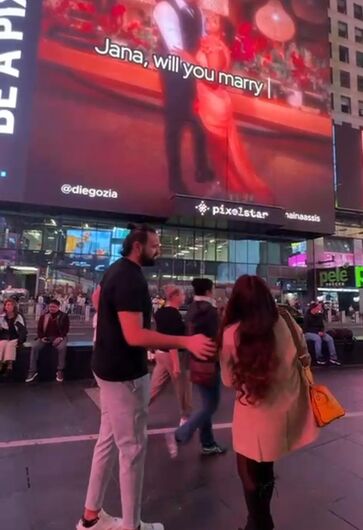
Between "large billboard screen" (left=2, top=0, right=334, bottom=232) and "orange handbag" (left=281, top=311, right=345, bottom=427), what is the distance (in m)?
17.6

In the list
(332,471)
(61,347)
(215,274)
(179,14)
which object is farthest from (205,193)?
(332,471)

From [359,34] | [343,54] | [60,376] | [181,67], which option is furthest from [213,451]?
[359,34]

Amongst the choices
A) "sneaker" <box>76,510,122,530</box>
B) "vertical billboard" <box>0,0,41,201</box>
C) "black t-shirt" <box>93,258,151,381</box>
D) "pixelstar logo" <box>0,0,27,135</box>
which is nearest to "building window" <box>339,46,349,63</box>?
"vertical billboard" <box>0,0,41,201</box>

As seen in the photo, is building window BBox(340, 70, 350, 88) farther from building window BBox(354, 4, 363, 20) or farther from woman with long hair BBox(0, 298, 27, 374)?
woman with long hair BBox(0, 298, 27, 374)

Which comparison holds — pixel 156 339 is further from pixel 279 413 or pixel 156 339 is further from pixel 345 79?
pixel 345 79

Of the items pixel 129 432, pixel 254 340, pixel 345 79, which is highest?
pixel 345 79

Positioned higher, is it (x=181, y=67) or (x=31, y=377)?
(x=181, y=67)

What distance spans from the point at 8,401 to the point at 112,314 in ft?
14.6

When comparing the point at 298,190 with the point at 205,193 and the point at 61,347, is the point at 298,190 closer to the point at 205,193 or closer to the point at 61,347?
the point at 205,193

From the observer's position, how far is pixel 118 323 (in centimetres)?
229

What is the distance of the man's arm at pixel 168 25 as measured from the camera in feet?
68.9

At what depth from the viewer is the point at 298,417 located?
2178 millimetres

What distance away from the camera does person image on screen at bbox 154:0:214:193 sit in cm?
2062

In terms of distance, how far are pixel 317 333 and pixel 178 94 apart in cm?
1564
